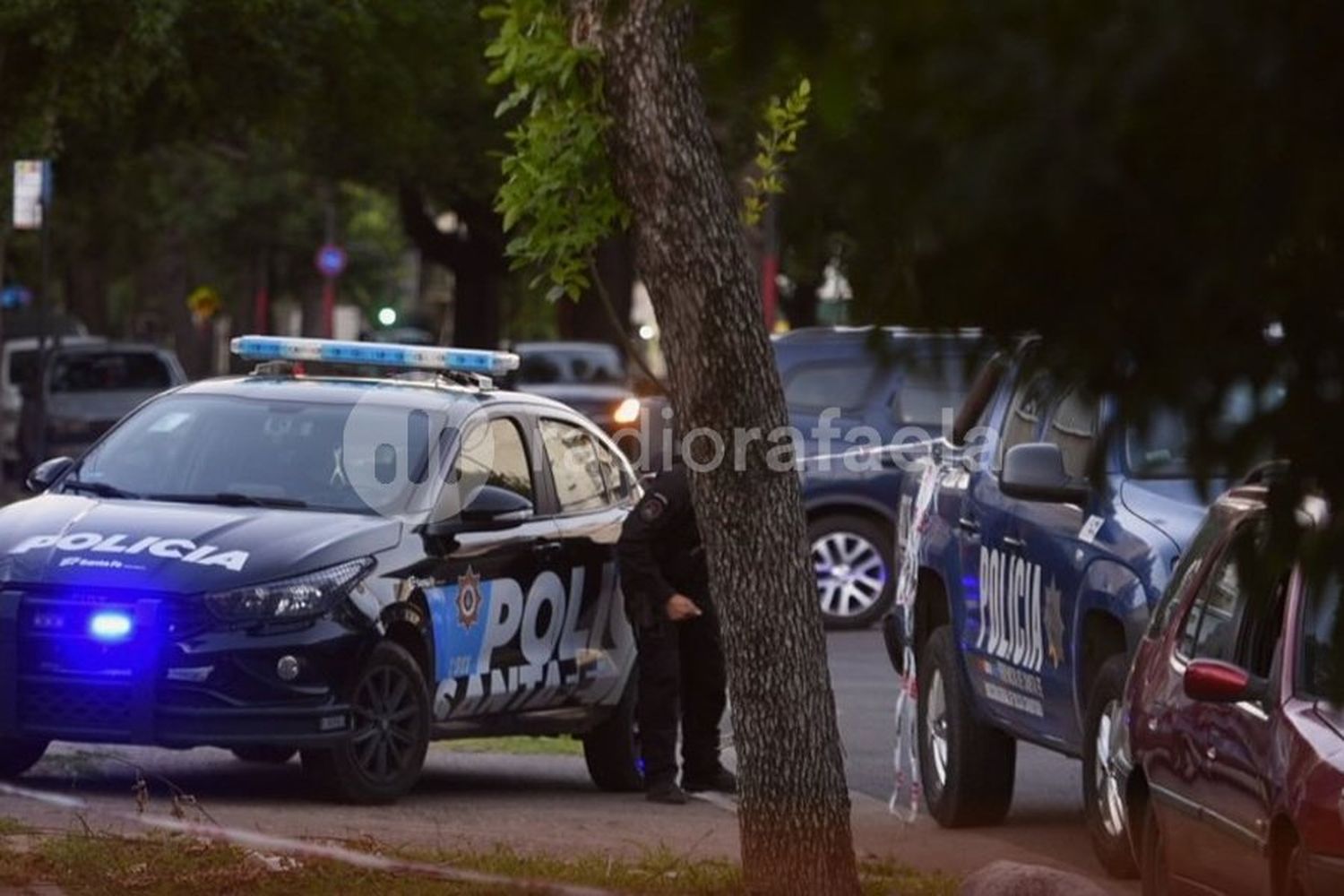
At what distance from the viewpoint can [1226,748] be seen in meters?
7.84

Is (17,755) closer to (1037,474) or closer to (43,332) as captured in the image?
(1037,474)

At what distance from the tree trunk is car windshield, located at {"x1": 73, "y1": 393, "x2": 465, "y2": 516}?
3.53m

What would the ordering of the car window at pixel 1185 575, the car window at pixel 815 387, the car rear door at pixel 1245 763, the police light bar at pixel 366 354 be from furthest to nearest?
1. the car window at pixel 815 387
2. the police light bar at pixel 366 354
3. the car window at pixel 1185 575
4. the car rear door at pixel 1245 763

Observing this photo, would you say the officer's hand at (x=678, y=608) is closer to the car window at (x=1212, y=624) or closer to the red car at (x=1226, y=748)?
the red car at (x=1226, y=748)

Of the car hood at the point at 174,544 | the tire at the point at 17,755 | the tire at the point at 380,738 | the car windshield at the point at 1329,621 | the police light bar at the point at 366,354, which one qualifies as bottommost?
the tire at the point at 17,755

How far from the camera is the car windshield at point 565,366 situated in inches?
1487

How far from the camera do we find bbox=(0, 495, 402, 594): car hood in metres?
11.0

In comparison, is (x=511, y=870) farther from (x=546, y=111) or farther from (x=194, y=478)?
(x=194, y=478)

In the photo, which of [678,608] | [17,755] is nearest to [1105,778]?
[678,608]

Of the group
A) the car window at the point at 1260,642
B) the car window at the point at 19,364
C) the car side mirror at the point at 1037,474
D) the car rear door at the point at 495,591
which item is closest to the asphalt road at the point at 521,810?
the car rear door at the point at 495,591

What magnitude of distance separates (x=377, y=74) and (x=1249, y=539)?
3049 centimetres

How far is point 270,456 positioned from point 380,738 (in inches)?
52.1

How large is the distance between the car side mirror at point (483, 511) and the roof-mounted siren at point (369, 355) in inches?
35.7

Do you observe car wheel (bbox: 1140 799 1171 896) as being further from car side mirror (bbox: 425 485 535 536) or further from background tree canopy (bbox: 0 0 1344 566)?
background tree canopy (bbox: 0 0 1344 566)
